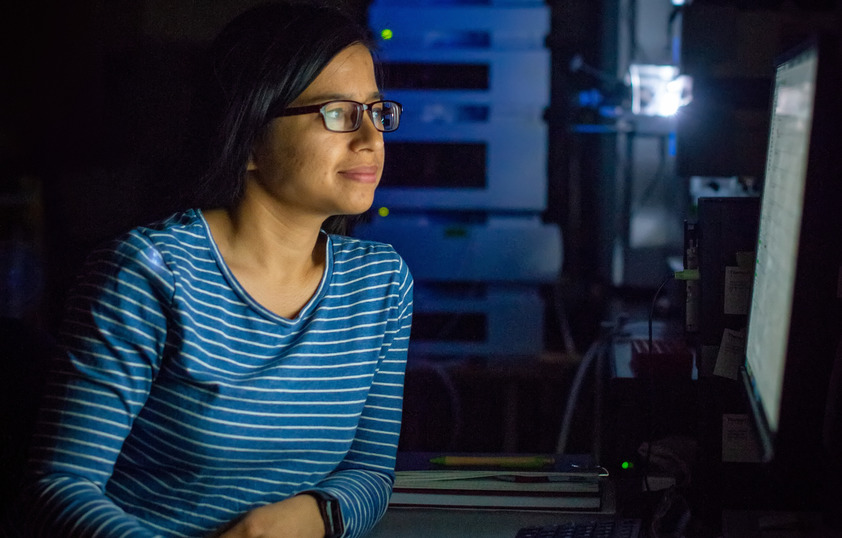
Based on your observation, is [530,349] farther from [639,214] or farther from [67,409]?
[67,409]

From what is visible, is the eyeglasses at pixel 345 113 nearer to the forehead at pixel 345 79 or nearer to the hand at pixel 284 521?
the forehead at pixel 345 79

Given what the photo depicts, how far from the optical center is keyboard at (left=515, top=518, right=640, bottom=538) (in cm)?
91

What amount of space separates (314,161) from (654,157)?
202 cm

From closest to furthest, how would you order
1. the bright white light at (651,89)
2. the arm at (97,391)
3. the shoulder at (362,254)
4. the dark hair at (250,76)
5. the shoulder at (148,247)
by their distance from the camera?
the arm at (97,391) < the shoulder at (148,247) < the dark hair at (250,76) < the shoulder at (362,254) < the bright white light at (651,89)

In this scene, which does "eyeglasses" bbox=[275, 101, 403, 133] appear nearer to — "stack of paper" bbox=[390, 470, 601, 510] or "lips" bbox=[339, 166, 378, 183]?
"lips" bbox=[339, 166, 378, 183]

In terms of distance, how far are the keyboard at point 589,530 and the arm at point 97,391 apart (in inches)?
17.1

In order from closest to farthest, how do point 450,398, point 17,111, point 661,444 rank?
point 661,444 < point 17,111 < point 450,398

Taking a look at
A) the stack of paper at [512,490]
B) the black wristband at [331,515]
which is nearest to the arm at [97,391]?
the black wristband at [331,515]

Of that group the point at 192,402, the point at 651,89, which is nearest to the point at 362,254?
the point at 192,402

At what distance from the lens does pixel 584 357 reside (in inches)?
82.3

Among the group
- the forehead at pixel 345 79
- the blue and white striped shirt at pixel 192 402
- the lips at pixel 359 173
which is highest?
the forehead at pixel 345 79

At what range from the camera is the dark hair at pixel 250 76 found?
113 cm

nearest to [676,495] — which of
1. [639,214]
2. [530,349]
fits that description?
[530,349]

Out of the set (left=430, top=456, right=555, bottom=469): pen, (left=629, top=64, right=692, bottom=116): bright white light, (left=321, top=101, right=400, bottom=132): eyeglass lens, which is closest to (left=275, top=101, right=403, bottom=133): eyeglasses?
(left=321, top=101, right=400, bottom=132): eyeglass lens
